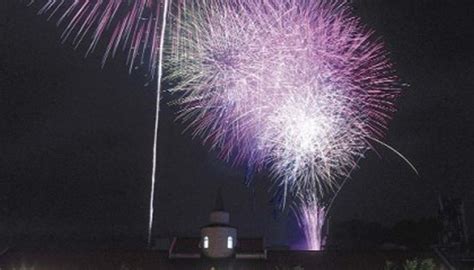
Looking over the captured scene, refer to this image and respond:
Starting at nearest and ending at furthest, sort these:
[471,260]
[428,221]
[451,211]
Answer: [471,260]
[451,211]
[428,221]

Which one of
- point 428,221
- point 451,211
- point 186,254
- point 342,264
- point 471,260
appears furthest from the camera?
point 428,221

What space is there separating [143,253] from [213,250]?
5.25 metres

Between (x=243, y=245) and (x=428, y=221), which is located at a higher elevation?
(x=428, y=221)

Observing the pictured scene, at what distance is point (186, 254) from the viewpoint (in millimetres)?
44281

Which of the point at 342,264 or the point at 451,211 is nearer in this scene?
the point at 342,264

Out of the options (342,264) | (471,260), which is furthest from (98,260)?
(471,260)

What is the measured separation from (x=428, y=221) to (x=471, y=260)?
76.8ft

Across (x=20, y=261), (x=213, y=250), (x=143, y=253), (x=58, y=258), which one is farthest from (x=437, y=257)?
(x=20, y=261)

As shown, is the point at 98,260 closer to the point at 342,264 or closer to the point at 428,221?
the point at 342,264

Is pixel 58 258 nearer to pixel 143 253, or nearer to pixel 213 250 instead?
pixel 143 253

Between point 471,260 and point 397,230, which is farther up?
point 397,230

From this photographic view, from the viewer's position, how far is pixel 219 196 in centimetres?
4703

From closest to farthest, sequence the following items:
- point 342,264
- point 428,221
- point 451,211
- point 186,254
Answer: point 342,264 < point 186,254 < point 451,211 < point 428,221

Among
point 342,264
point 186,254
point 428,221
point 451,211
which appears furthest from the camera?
point 428,221
